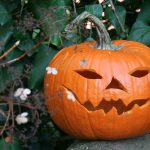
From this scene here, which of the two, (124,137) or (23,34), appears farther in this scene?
(23,34)

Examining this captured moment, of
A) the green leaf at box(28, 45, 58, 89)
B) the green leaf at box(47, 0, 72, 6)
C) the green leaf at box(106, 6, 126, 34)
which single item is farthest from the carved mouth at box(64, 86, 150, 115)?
the green leaf at box(106, 6, 126, 34)

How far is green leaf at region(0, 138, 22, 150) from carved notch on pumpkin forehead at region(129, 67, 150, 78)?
0.52 metres

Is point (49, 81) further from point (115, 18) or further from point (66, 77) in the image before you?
point (115, 18)

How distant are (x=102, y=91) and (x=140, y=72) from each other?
192mm

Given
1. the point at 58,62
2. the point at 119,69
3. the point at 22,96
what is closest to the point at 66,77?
the point at 58,62

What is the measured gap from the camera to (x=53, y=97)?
166cm

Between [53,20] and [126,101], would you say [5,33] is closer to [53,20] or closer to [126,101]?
[53,20]

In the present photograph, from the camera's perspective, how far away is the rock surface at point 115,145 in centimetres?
171

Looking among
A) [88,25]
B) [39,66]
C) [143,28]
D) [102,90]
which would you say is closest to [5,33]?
[39,66]

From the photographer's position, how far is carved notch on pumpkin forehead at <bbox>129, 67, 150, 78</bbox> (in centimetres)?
164

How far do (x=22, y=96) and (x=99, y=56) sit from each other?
0.57 metres

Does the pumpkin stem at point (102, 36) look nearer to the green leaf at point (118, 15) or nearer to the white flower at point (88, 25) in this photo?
the white flower at point (88, 25)

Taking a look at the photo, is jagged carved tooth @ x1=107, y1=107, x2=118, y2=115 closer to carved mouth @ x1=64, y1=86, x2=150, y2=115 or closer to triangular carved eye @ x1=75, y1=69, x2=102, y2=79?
carved mouth @ x1=64, y1=86, x2=150, y2=115

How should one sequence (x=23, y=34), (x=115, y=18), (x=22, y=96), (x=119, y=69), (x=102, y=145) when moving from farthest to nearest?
(x=115, y=18) → (x=23, y=34) → (x=102, y=145) → (x=119, y=69) → (x=22, y=96)
